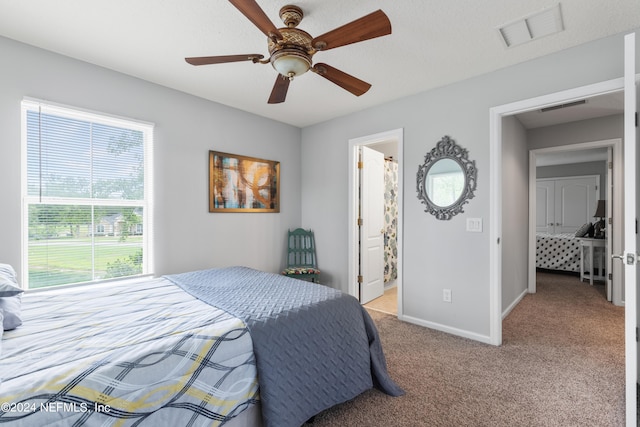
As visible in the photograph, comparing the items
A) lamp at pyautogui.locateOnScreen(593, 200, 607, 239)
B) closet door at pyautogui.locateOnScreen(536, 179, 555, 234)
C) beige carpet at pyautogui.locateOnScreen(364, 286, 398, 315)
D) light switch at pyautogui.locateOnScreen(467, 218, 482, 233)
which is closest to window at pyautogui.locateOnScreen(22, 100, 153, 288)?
beige carpet at pyautogui.locateOnScreen(364, 286, 398, 315)

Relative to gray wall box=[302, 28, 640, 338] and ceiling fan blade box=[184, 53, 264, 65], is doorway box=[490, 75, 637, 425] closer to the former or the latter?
gray wall box=[302, 28, 640, 338]

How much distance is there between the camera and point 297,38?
1733mm

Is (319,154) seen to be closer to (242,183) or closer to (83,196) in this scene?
(242,183)

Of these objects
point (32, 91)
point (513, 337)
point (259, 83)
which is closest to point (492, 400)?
point (513, 337)

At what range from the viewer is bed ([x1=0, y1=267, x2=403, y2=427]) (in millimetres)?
1067

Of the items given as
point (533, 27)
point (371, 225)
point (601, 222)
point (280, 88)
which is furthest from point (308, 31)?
point (601, 222)

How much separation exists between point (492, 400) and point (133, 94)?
3.81 m

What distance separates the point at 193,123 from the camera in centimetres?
329

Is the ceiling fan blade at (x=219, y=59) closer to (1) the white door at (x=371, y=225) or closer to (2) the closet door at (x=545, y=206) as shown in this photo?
(1) the white door at (x=371, y=225)

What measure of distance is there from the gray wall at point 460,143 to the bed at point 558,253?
412 cm

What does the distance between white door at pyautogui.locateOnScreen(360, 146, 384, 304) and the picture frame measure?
1.18m

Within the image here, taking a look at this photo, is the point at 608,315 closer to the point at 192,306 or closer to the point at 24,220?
the point at 192,306

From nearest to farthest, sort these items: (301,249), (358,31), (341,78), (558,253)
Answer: (358,31) < (341,78) < (301,249) < (558,253)

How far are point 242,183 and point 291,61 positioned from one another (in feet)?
7.14
